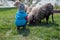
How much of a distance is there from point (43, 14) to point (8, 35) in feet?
5.61

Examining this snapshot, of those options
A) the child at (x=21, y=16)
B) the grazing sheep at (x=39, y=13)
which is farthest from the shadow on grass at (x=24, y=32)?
the grazing sheep at (x=39, y=13)

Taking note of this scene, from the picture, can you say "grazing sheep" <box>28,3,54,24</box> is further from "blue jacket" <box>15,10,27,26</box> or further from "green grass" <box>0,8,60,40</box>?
"blue jacket" <box>15,10,27,26</box>

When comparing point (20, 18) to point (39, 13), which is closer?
point (20, 18)

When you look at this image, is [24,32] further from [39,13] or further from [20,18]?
[39,13]

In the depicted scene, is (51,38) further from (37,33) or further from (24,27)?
(24,27)

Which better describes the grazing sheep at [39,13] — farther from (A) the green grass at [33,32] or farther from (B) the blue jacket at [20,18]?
(B) the blue jacket at [20,18]

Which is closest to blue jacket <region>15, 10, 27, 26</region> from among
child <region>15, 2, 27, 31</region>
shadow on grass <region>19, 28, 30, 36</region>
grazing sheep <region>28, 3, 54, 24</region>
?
child <region>15, 2, 27, 31</region>

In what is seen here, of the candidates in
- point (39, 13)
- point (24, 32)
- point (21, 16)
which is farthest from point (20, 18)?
point (39, 13)

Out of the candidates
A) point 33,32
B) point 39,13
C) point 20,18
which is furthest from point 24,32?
point 39,13

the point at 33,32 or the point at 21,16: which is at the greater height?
the point at 21,16

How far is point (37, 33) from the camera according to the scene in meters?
6.41

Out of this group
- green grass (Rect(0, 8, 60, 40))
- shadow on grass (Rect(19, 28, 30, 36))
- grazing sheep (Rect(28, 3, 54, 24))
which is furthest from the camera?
grazing sheep (Rect(28, 3, 54, 24))

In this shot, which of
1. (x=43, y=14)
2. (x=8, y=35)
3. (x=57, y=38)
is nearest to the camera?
(x=57, y=38)

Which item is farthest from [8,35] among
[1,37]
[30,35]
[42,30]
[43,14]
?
[43,14]
